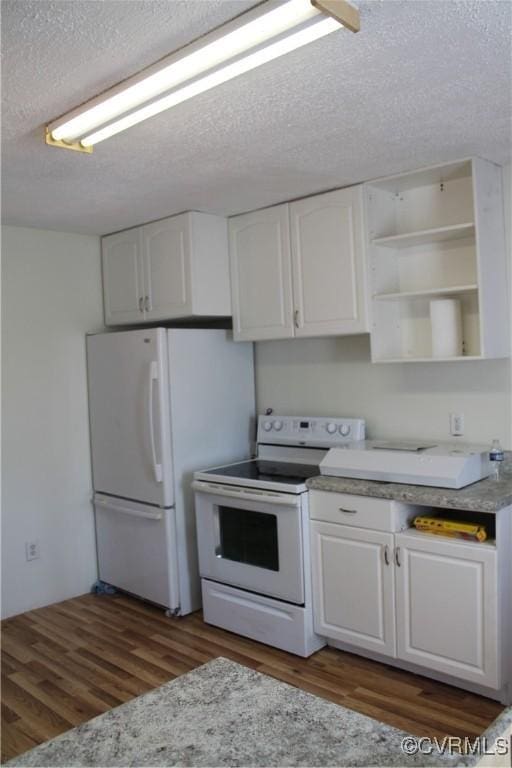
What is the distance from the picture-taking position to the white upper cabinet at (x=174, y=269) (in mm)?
3531

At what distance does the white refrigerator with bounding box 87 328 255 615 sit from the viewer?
3539 mm

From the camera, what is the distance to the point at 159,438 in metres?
3.51

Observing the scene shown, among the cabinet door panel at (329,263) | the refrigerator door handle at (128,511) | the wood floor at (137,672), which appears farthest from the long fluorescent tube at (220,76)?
the wood floor at (137,672)

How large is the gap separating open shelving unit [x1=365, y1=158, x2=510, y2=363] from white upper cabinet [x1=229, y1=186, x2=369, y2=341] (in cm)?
9

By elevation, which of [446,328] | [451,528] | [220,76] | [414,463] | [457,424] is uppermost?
[220,76]

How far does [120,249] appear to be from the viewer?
3.95m

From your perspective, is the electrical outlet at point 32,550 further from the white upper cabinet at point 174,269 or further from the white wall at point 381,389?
the white wall at point 381,389

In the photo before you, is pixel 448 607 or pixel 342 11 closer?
pixel 342 11

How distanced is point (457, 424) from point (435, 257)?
0.82 m

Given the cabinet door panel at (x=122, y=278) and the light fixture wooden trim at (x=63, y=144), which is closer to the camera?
the light fixture wooden trim at (x=63, y=144)

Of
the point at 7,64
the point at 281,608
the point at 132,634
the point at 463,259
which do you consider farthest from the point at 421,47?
the point at 132,634

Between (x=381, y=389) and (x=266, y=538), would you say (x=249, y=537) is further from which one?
(x=381, y=389)

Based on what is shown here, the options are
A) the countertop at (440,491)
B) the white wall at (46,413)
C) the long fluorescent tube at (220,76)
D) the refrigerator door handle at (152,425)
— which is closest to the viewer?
the long fluorescent tube at (220,76)
